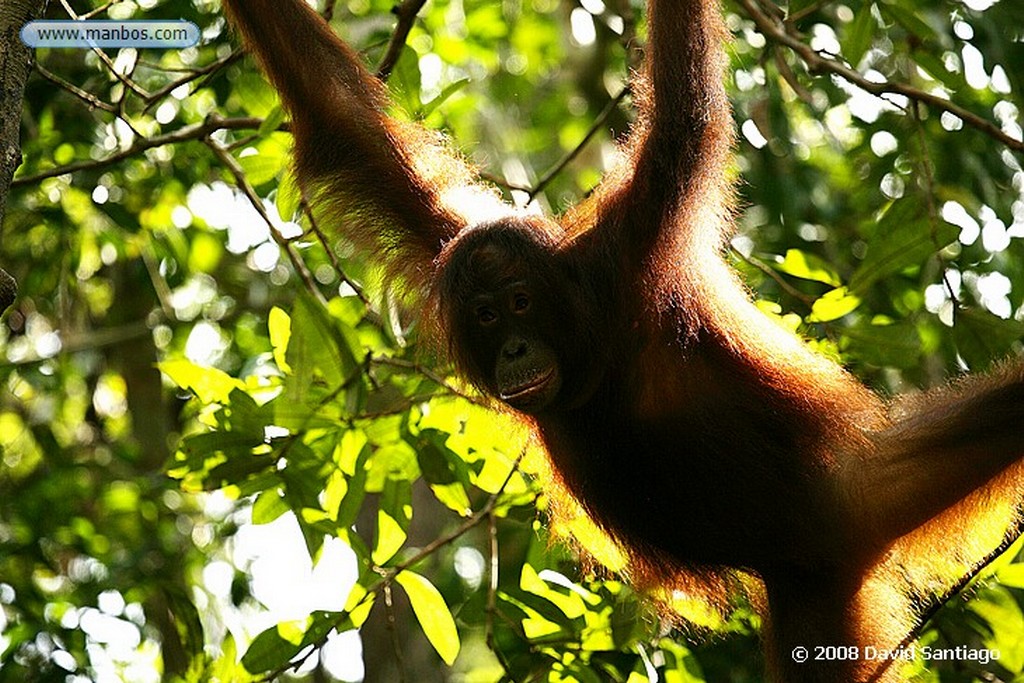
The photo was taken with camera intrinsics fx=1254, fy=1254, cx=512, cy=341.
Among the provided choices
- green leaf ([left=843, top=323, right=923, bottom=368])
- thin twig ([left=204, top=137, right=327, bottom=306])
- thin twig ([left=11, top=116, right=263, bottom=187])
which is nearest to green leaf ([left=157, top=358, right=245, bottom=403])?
thin twig ([left=204, top=137, right=327, bottom=306])

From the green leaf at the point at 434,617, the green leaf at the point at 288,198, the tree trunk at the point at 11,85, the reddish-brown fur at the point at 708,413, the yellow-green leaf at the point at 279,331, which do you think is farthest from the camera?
the green leaf at the point at 288,198

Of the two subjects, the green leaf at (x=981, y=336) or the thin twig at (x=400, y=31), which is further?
the green leaf at (x=981, y=336)

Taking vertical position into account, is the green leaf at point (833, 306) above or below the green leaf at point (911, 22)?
below

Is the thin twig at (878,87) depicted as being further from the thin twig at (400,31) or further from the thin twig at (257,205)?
the thin twig at (257,205)

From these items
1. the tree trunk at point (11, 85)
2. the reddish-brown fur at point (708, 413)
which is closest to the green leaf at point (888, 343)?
the reddish-brown fur at point (708, 413)

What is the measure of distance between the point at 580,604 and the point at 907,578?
1103 mm

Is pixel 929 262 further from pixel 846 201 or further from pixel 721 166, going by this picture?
pixel 721 166

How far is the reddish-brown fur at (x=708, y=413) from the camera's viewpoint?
12.1 ft

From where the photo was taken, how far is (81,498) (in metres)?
7.00

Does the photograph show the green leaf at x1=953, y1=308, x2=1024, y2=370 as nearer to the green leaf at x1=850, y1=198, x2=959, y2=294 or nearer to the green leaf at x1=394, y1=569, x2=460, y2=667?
the green leaf at x1=850, y1=198, x2=959, y2=294

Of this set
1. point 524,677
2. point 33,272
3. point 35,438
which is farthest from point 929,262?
point 35,438

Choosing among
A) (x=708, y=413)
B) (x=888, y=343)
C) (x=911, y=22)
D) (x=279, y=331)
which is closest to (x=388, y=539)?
(x=279, y=331)

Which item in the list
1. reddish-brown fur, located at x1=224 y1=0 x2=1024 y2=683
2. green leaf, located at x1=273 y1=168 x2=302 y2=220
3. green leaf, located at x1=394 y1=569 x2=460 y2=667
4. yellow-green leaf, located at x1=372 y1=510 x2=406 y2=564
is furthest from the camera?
green leaf, located at x1=273 y1=168 x2=302 y2=220

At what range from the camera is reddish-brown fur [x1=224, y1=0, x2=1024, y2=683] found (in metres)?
3.70
